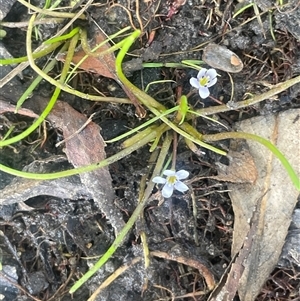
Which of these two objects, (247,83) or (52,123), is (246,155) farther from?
(52,123)

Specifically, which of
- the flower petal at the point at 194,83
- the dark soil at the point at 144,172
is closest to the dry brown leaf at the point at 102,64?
the dark soil at the point at 144,172

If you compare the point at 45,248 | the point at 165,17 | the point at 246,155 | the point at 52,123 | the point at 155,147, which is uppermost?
the point at 165,17

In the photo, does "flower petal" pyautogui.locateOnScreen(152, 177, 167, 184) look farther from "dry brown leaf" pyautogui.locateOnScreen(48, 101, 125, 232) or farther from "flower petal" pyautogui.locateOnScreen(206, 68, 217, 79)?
"flower petal" pyautogui.locateOnScreen(206, 68, 217, 79)

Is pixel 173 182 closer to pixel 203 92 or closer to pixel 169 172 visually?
pixel 169 172

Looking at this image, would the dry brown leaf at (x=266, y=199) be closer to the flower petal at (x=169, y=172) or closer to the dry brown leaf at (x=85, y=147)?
the flower petal at (x=169, y=172)

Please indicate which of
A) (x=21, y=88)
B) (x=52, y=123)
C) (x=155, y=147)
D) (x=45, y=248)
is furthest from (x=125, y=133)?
(x=45, y=248)

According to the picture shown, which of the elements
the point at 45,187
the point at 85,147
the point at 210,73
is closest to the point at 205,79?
the point at 210,73
